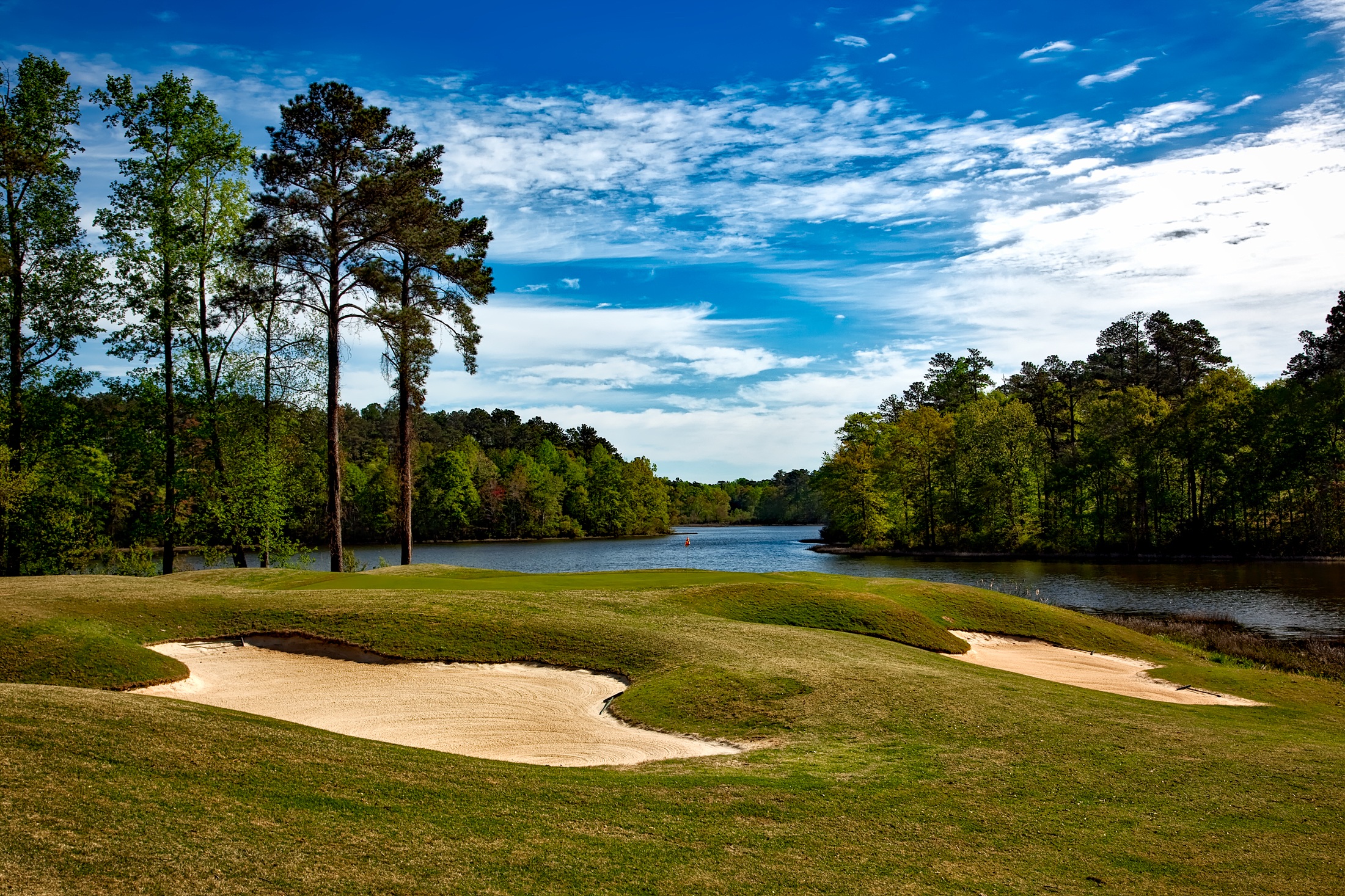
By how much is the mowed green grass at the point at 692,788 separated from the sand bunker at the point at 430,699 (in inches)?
21.3

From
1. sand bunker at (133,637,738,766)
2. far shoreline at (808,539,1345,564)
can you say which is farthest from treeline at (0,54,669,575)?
far shoreline at (808,539,1345,564)

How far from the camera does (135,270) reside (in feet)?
97.5

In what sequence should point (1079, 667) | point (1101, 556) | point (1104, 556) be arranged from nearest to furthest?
1. point (1079, 667)
2. point (1104, 556)
3. point (1101, 556)

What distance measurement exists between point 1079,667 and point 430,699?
50.7ft

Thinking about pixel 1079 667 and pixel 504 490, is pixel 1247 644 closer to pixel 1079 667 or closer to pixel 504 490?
pixel 1079 667

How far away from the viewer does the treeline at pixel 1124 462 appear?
2501 inches

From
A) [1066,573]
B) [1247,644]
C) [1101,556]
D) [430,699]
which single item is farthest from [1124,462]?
[430,699]

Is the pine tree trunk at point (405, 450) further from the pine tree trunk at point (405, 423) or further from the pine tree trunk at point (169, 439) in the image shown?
the pine tree trunk at point (169, 439)

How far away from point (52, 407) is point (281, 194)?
1147cm

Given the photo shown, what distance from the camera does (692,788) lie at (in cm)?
845

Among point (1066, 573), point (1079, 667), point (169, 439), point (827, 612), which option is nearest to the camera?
point (1079, 667)

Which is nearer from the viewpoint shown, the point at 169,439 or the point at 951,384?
the point at 169,439

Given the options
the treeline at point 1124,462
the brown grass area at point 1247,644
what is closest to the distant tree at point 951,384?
the treeline at point 1124,462

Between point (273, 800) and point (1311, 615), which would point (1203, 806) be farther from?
point (1311, 615)
